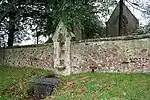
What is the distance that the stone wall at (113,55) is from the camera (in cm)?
1298

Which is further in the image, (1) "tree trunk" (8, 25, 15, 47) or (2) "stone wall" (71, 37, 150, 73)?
(1) "tree trunk" (8, 25, 15, 47)

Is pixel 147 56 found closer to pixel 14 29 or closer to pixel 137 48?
pixel 137 48

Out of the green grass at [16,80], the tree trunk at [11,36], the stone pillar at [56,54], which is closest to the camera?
the green grass at [16,80]

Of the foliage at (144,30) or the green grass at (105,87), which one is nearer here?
the green grass at (105,87)

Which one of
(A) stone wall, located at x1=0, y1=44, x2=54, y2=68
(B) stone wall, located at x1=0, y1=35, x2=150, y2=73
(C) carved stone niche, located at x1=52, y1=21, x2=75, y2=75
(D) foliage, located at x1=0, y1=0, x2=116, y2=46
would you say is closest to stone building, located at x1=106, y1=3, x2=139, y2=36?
(D) foliage, located at x1=0, y1=0, x2=116, y2=46

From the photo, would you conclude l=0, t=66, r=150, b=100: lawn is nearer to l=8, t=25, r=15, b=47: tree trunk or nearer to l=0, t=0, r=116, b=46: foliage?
l=0, t=0, r=116, b=46: foliage

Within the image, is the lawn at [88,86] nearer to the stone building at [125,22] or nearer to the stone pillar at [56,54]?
the stone pillar at [56,54]

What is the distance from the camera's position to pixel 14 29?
65.3ft

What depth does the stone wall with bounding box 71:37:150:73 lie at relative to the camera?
12984 mm

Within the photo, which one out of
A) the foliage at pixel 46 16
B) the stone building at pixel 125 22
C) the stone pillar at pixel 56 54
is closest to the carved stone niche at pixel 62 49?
the stone pillar at pixel 56 54

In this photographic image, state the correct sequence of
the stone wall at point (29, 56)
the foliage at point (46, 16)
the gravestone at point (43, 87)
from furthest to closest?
the stone wall at point (29, 56), the foliage at point (46, 16), the gravestone at point (43, 87)

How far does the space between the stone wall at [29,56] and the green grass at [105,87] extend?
2790mm

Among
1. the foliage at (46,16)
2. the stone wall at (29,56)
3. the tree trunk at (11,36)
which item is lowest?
the stone wall at (29,56)

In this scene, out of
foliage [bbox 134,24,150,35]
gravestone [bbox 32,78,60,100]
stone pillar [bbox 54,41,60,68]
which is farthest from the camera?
foliage [bbox 134,24,150,35]
